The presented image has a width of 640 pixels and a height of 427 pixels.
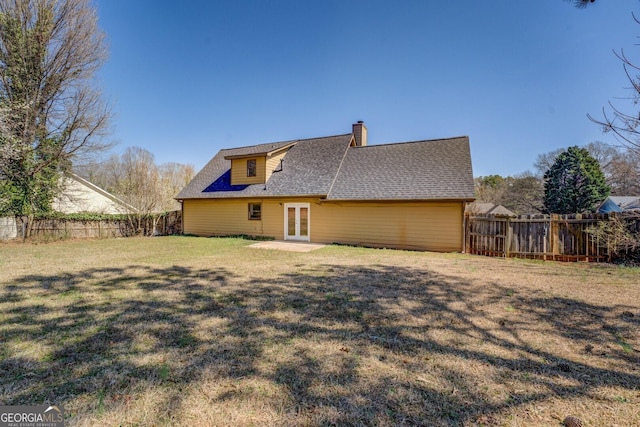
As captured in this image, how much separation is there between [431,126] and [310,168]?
31.6 ft

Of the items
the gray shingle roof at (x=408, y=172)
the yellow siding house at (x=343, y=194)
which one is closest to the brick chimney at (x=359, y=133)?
the yellow siding house at (x=343, y=194)

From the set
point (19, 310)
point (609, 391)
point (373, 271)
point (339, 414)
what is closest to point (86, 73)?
point (19, 310)

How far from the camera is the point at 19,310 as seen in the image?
4.32m

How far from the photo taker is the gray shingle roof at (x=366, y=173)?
40.7 feet

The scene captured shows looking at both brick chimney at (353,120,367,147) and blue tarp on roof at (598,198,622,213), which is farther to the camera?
blue tarp on roof at (598,198,622,213)

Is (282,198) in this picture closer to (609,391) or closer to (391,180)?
(391,180)

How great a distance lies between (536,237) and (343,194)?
24.8ft

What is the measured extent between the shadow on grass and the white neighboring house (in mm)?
13493

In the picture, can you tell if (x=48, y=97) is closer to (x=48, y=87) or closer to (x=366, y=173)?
(x=48, y=87)

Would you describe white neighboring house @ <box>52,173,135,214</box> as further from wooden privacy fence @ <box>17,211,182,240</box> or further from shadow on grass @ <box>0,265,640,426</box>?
shadow on grass @ <box>0,265,640,426</box>

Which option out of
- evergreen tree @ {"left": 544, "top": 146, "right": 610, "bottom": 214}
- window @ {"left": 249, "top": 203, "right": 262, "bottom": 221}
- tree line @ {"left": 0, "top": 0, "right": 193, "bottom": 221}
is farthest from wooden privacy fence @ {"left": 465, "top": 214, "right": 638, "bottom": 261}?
evergreen tree @ {"left": 544, "top": 146, "right": 610, "bottom": 214}

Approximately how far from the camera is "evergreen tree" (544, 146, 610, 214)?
94.4 ft

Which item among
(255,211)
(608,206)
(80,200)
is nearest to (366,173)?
(255,211)

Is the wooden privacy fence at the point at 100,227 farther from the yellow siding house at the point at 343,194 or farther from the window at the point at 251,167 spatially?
the window at the point at 251,167
